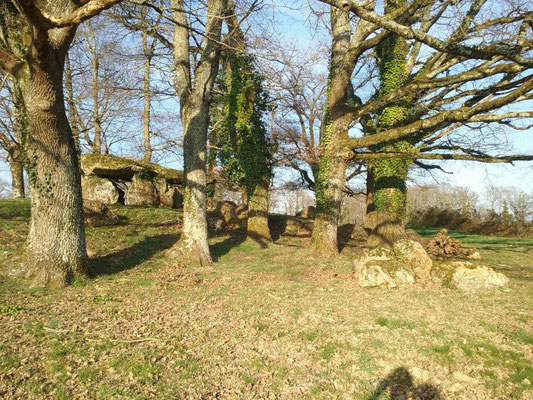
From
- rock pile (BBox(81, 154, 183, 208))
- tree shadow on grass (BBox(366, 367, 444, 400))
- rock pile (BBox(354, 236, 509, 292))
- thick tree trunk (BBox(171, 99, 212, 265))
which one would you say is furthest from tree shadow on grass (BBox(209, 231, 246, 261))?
tree shadow on grass (BBox(366, 367, 444, 400))

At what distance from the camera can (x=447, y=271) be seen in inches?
296

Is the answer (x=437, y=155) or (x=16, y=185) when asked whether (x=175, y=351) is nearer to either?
(x=437, y=155)

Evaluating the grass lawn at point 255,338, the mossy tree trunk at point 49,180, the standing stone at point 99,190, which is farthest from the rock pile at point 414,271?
the standing stone at point 99,190

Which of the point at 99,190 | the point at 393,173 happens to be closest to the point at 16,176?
the point at 99,190

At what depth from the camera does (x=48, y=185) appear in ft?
20.6

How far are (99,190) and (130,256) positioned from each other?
7491 millimetres

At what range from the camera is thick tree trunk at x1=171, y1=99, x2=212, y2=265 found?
8.89 meters

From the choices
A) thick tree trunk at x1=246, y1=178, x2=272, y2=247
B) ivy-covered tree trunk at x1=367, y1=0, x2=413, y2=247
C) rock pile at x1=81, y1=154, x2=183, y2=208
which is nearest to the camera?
ivy-covered tree trunk at x1=367, y1=0, x2=413, y2=247

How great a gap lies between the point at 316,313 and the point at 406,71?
11.0 m

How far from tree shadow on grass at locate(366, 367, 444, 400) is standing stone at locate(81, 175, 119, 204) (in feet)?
45.9

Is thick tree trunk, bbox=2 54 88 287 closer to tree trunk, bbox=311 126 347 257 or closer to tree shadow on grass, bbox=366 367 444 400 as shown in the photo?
tree shadow on grass, bbox=366 367 444 400

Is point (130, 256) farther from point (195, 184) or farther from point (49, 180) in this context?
point (49, 180)

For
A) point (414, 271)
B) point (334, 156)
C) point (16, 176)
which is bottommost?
point (414, 271)

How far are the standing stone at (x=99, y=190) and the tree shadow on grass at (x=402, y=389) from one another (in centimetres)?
1399
